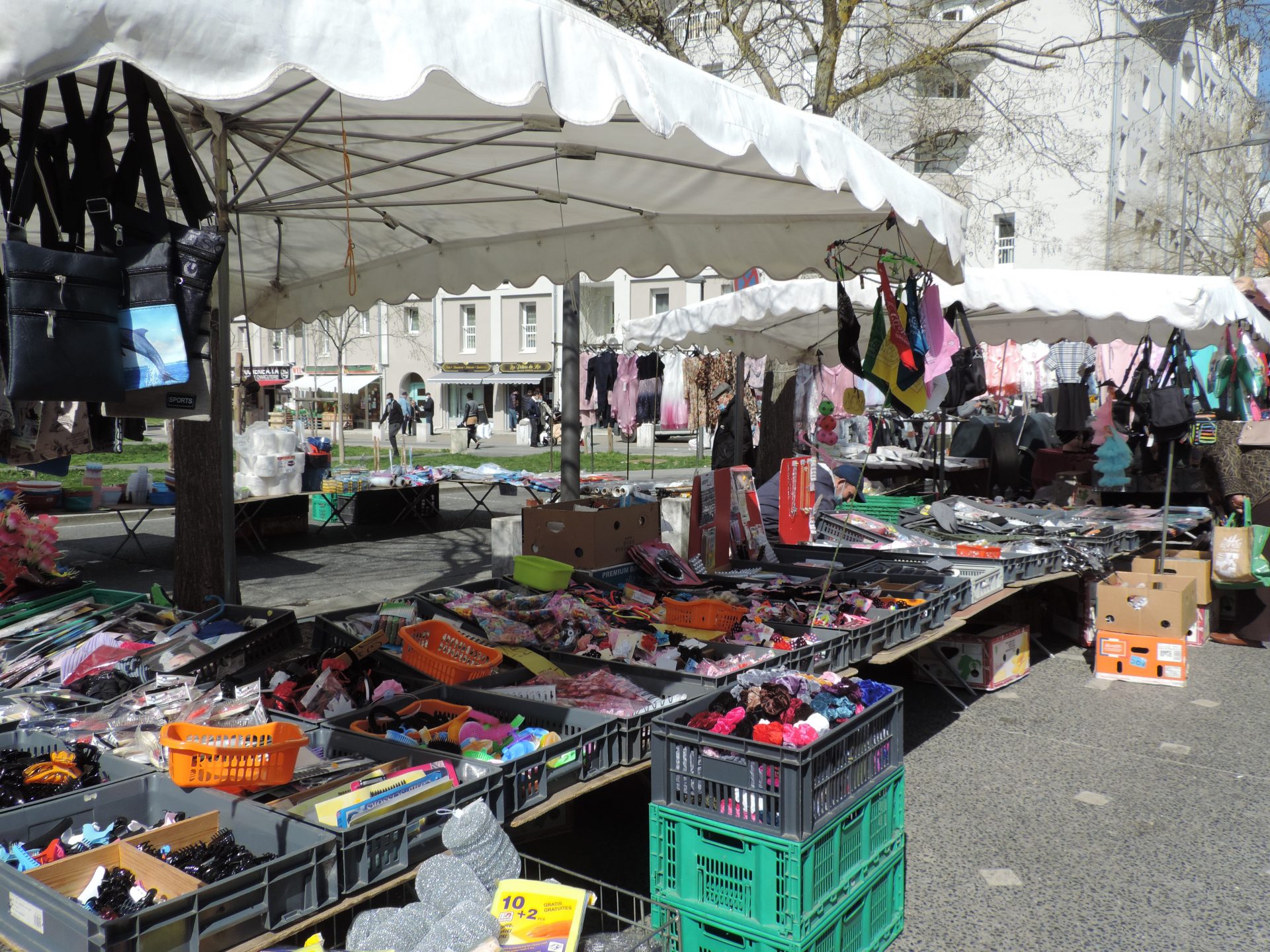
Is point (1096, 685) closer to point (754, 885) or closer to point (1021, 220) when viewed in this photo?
point (754, 885)

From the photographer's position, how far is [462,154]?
468cm

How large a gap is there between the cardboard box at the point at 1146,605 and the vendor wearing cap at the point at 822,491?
222 centimetres

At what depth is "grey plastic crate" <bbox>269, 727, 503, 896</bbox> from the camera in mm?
2152

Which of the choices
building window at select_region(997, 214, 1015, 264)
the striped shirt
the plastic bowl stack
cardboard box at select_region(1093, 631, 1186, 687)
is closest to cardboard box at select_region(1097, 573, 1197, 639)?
cardboard box at select_region(1093, 631, 1186, 687)

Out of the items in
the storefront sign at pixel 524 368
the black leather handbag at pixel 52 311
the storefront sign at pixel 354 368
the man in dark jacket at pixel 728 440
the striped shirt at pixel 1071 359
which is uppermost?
the storefront sign at pixel 354 368

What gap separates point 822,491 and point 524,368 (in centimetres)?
2972

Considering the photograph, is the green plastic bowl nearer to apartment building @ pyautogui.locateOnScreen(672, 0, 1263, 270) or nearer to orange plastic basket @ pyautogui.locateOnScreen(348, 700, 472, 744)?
orange plastic basket @ pyautogui.locateOnScreen(348, 700, 472, 744)

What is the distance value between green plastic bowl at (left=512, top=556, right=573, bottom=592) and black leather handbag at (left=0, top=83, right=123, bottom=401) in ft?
10.1

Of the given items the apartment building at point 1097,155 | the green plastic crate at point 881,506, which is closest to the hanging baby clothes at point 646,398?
the green plastic crate at point 881,506

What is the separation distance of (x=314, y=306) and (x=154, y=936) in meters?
5.80

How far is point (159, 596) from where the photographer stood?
482cm

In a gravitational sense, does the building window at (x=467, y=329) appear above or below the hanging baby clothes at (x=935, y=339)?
above

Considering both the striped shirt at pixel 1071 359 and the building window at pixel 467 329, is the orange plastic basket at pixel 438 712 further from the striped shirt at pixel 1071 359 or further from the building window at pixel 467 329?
the building window at pixel 467 329

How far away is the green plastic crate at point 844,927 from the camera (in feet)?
8.14
